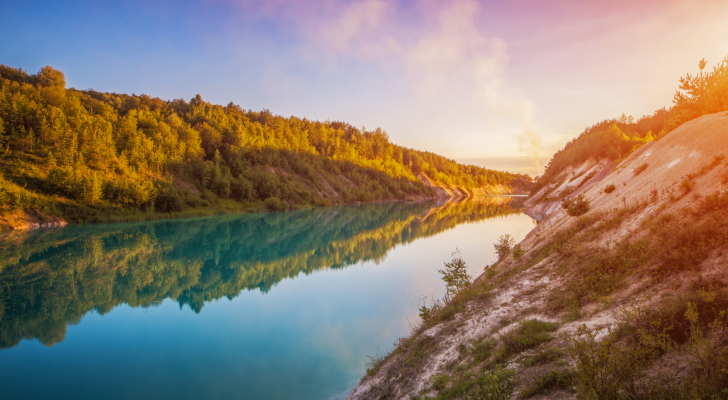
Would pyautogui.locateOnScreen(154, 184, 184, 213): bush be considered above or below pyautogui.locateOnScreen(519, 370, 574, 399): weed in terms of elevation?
above

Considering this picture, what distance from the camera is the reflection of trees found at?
13102mm

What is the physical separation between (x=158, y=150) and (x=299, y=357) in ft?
200

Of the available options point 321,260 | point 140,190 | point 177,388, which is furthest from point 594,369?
point 140,190

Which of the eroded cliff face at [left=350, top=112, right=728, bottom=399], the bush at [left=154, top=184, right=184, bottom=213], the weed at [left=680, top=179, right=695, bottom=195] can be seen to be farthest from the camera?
the bush at [left=154, top=184, right=184, bottom=213]

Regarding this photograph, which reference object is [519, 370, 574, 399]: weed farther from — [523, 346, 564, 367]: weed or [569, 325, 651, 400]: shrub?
[523, 346, 564, 367]: weed

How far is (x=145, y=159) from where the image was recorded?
54.0m

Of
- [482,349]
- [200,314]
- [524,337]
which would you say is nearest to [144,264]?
[200,314]

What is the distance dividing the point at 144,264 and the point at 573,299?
75.1 ft

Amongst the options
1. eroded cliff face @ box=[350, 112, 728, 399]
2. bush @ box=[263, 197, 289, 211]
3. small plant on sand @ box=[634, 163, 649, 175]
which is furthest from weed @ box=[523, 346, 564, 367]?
bush @ box=[263, 197, 289, 211]

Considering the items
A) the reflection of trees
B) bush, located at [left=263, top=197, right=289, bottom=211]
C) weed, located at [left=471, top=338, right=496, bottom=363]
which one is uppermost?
bush, located at [left=263, top=197, right=289, bottom=211]

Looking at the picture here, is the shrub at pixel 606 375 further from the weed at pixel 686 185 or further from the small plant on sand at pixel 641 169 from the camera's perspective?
the small plant on sand at pixel 641 169

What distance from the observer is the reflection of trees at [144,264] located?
1310 centimetres

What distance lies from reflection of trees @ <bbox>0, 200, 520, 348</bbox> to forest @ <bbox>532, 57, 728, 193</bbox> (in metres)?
22.4

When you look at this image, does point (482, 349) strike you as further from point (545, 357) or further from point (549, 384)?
point (549, 384)
